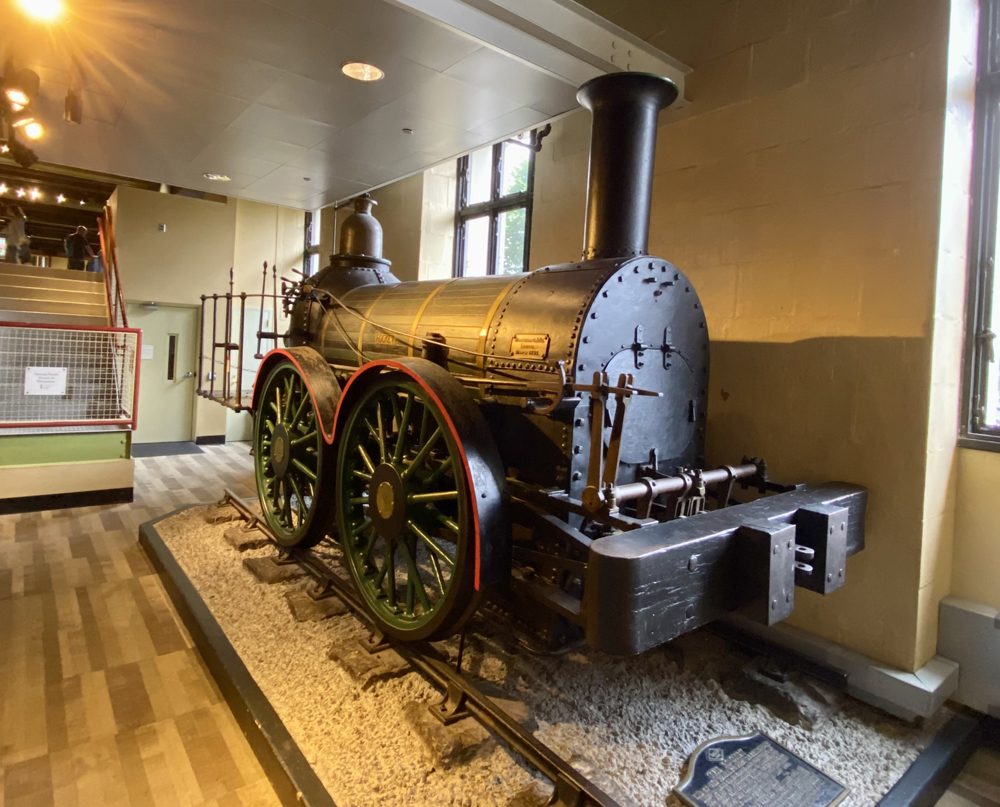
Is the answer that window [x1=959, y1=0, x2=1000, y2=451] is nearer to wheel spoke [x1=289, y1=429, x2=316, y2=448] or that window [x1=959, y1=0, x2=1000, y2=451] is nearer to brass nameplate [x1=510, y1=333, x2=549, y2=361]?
brass nameplate [x1=510, y1=333, x2=549, y2=361]

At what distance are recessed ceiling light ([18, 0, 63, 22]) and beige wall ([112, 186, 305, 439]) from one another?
633 centimetres

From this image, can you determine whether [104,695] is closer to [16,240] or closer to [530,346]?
[530,346]

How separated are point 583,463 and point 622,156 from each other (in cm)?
137

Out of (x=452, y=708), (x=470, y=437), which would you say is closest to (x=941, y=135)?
(x=470, y=437)

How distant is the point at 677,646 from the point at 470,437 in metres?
1.61

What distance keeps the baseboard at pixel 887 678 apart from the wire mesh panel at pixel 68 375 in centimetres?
545

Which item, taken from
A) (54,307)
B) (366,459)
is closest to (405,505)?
(366,459)

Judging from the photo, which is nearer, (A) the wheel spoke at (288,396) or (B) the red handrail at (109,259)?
(A) the wheel spoke at (288,396)

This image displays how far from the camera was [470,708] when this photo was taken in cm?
234

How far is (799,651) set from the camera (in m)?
3.07

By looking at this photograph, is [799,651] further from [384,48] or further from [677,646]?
[384,48]

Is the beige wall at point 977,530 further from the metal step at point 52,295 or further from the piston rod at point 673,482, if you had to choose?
the metal step at point 52,295

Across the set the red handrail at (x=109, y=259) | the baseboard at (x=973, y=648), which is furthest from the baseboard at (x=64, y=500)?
the baseboard at (x=973, y=648)

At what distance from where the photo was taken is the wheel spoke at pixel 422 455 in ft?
8.43
